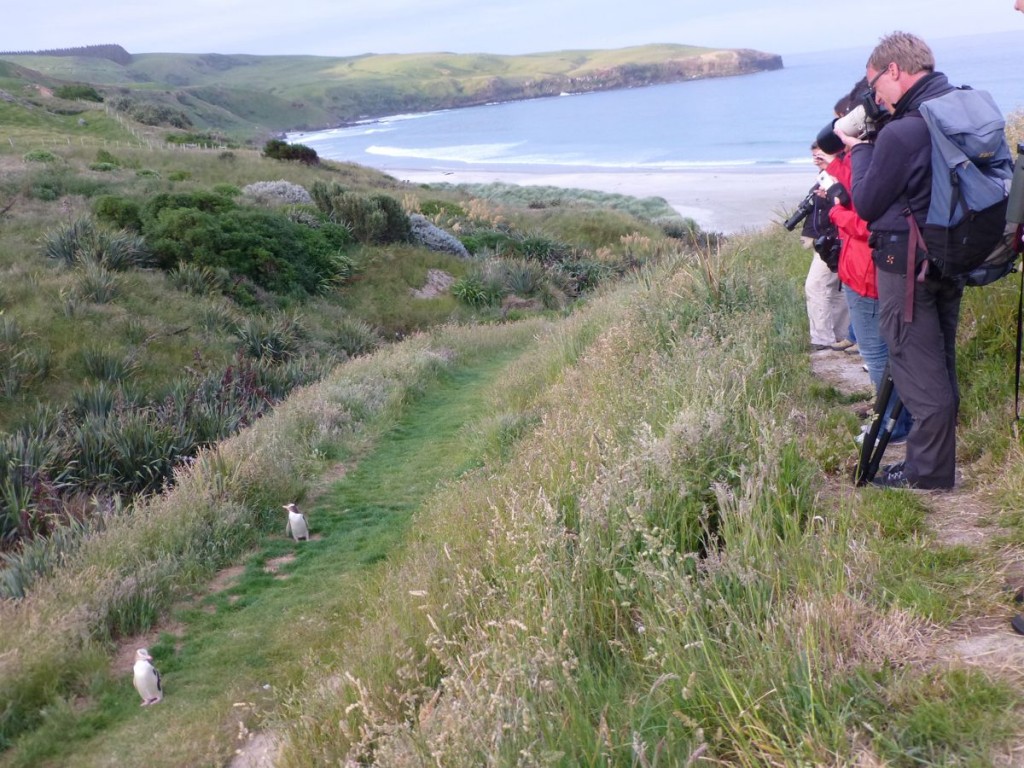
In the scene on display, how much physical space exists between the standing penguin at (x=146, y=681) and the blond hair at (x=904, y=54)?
468 cm

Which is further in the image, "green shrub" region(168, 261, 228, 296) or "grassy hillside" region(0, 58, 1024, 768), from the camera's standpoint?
"green shrub" region(168, 261, 228, 296)

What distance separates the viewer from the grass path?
421 centimetres

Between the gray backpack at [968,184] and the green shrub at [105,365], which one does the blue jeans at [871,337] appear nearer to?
the gray backpack at [968,184]

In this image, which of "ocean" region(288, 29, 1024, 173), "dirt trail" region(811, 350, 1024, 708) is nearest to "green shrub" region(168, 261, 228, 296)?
"dirt trail" region(811, 350, 1024, 708)

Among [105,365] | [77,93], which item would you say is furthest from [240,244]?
[77,93]

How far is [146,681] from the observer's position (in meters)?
4.51

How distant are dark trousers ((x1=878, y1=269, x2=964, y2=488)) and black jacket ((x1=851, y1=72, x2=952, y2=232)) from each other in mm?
321

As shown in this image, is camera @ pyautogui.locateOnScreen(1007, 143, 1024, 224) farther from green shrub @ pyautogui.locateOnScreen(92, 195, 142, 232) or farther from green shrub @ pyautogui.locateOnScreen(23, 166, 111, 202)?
green shrub @ pyautogui.locateOnScreen(23, 166, 111, 202)

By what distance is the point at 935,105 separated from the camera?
3.79 meters

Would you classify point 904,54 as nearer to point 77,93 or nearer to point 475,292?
point 475,292

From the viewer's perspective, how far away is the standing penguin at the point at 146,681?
451 centimetres

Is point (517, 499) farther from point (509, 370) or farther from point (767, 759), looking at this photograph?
point (509, 370)

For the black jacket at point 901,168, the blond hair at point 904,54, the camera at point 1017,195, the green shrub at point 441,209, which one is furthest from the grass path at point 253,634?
the green shrub at point 441,209

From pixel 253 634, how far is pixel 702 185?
A: 149 feet
